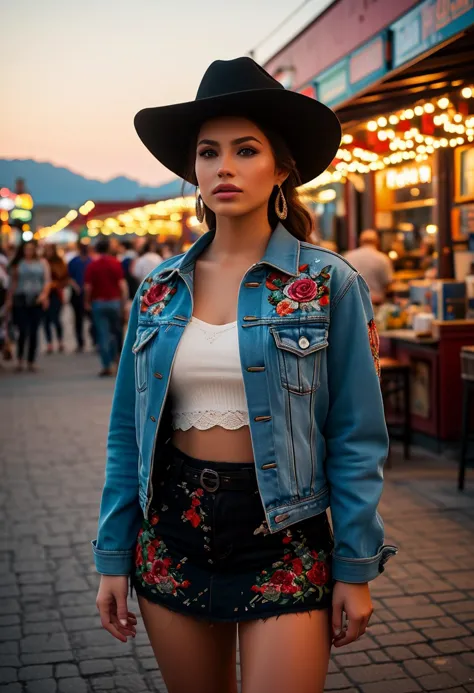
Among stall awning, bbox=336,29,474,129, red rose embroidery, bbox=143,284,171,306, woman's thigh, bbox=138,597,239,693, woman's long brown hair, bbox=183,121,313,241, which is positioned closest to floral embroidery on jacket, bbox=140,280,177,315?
red rose embroidery, bbox=143,284,171,306

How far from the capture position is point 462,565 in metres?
5.61

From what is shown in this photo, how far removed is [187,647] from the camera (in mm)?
2443

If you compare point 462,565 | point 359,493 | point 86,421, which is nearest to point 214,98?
point 359,493

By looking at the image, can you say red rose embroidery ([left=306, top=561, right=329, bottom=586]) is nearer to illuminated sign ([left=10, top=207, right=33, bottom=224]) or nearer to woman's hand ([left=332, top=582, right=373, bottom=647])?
woman's hand ([left=332, top=582, right=373, bottom=647])

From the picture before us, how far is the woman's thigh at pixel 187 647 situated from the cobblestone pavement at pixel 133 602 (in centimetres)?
171

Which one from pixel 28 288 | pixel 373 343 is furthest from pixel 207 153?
pixel 28 288

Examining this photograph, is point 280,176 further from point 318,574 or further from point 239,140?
point 318,574

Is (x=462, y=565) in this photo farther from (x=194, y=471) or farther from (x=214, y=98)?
(x=214, y=98)

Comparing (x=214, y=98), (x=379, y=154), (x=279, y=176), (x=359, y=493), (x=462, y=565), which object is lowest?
(x=462, y=565)

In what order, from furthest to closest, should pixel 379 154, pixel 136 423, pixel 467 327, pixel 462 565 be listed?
1. pixel 379 154
2. pixel 467 327
3. pixel 462 565
4. pixel 136 423

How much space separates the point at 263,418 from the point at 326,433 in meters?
0.20

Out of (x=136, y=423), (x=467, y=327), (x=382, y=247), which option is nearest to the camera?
(x=136, y=423)

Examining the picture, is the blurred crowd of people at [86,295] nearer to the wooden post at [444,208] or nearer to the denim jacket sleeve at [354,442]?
the wooden post at [444,208]

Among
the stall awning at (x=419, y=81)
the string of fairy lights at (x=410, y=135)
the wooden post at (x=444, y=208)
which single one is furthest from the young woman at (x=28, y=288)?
the stall awning at (x=419, y=81)
